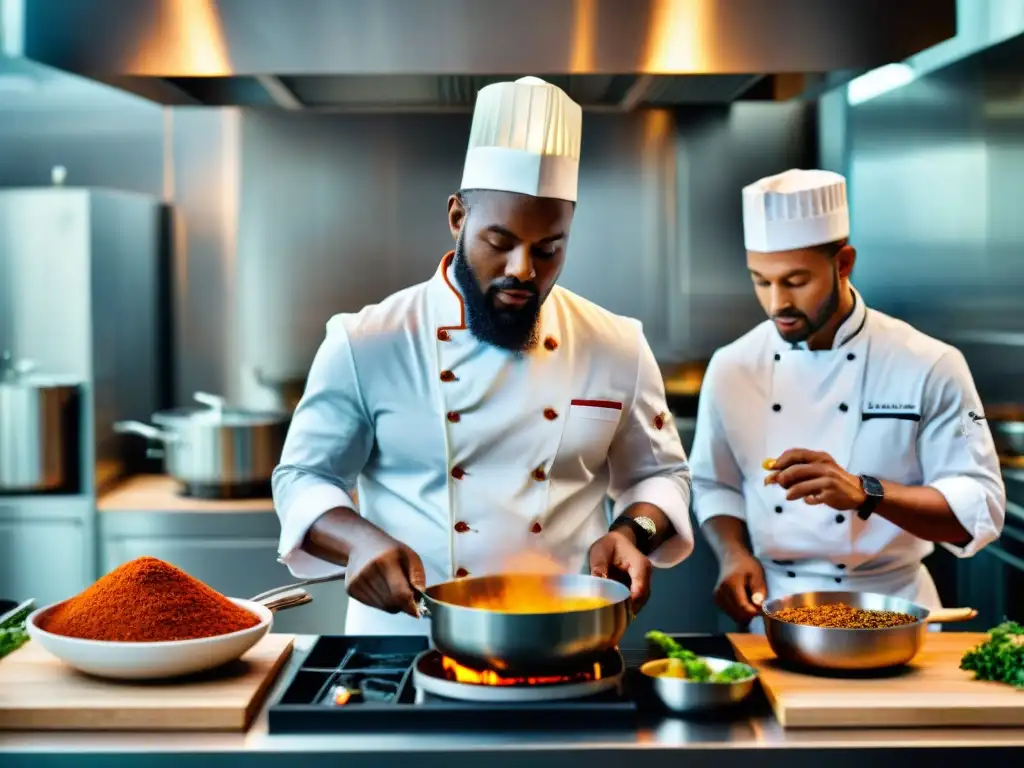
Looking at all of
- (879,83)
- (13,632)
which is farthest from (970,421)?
(879,83)

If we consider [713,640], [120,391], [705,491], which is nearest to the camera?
[713,640]

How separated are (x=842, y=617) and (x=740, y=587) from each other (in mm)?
495

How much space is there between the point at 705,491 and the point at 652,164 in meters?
1.95

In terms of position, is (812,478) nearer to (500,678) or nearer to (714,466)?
(714,466)

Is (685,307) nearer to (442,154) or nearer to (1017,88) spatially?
(442,154)

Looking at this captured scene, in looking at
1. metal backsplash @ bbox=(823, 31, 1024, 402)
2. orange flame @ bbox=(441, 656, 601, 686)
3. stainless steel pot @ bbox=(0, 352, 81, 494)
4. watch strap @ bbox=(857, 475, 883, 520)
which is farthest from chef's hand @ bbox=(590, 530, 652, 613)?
stainless steel pot @ bbox=(0, 352, 81, 494)

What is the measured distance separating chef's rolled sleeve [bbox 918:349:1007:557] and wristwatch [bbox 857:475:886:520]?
178mm

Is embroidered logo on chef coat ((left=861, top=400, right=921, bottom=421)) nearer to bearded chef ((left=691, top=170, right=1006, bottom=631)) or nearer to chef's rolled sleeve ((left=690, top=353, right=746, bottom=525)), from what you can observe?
bearded chef ((left=691, top=170, right=1006, bottom=631))

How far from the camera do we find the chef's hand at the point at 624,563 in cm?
176

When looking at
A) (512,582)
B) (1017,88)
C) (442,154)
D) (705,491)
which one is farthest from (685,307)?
(512,582)

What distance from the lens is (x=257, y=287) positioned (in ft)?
13.7

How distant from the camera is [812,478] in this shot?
1959 mm

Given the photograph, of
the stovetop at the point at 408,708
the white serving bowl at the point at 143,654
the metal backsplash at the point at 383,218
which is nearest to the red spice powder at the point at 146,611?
the white serving bowl at the point at 143,654

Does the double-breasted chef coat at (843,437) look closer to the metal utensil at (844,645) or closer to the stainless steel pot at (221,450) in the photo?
the metal utensil at (844,645)
